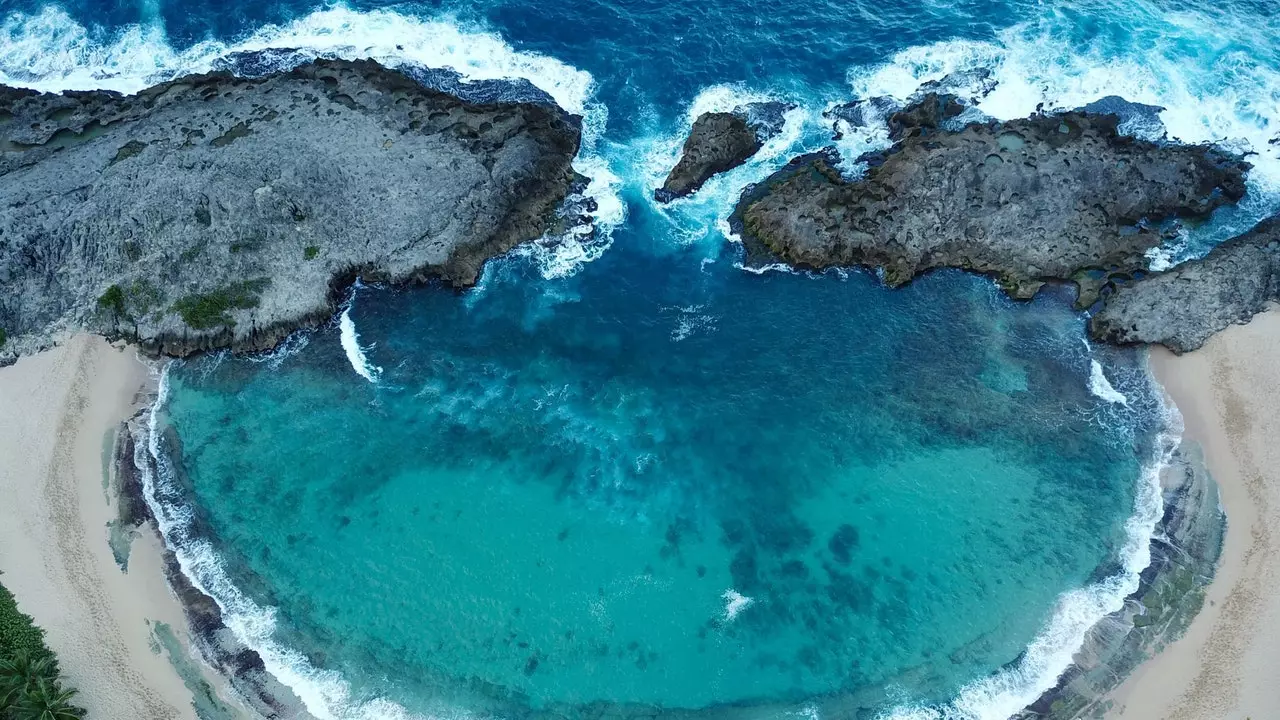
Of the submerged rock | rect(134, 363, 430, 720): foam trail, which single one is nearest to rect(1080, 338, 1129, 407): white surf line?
the submerged rock

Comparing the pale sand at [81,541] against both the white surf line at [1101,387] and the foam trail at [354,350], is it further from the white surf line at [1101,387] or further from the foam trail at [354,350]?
the white surf line at [1101,387]

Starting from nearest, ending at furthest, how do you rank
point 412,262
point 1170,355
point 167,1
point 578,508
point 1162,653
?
point 1162,653 < point 578,508 < point 1170,355 < point 412,262 < point 167,1

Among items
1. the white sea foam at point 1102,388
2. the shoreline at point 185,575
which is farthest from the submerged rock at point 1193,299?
the white sea foam at point 1102,388

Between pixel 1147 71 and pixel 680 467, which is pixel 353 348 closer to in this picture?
pixel 680 467

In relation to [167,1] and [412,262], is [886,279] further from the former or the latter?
[167,1]

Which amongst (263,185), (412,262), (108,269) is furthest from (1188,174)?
(108,269)
